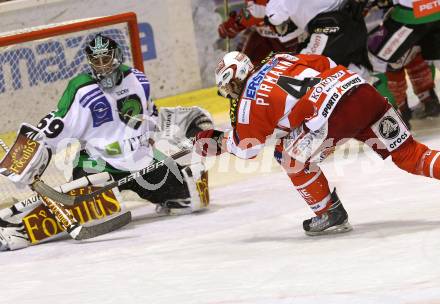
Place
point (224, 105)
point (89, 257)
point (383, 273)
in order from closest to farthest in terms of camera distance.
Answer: point (383, 273), point (89, 257), point (224, 105)

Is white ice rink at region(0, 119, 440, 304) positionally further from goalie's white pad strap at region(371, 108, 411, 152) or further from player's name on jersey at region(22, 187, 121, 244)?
goalie's white pad strap at region(371, 108, 411, 152)

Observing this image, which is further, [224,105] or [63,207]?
[224,105]

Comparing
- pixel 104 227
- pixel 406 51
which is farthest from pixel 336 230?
pixel 406 51

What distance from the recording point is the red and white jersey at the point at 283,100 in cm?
413

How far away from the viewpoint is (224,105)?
25.9 feet

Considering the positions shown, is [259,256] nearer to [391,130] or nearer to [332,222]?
[332,222]

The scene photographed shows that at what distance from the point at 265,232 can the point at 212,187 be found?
1326 mm

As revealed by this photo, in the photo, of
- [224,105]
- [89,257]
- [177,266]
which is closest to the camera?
[177,266]

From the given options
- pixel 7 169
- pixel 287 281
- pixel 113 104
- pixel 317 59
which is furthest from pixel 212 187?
pixel 287 281

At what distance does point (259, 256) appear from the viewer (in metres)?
4.08

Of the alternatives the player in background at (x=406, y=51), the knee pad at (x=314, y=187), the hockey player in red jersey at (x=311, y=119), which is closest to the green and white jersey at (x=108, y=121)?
the hockey player in red jersey at (x=311, y=119)

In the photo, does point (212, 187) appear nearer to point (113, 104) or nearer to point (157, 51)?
point (113, 104)

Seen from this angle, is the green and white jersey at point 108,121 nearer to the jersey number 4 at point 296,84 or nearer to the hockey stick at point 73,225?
the hockey stick at point 73,225

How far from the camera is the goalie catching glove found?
Result: 4.96 m
